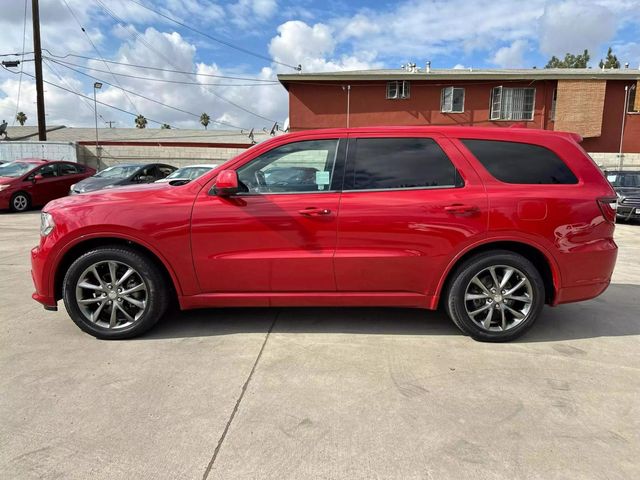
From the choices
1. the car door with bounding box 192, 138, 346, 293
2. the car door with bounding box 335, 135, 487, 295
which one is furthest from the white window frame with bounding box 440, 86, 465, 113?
the car door with bounding box 192, 138, 346, 293

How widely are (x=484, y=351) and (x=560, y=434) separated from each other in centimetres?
110

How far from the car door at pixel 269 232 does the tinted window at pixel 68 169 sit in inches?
503

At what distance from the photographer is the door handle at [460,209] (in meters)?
3.59

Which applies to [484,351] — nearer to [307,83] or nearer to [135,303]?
[135,303]

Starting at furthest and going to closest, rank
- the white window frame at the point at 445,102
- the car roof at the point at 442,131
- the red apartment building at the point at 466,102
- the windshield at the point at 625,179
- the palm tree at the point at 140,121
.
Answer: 1. the palm tree at the point at 140,121
2. the white window frame at the point at 445,102
3. the red apartment building at the point at 466,102
4. the windshield at the point at 625,179
5. the car roof at the point at 442,131

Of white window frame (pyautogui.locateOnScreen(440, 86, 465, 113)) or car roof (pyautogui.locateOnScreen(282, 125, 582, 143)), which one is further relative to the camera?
white window frame (pyautogui.locateOnScreen(440, 86, 465, 113))

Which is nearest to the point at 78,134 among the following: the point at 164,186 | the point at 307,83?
the point at 307,83

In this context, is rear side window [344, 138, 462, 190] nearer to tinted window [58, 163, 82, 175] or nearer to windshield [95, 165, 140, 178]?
windshield [95, 165, 140, 178]

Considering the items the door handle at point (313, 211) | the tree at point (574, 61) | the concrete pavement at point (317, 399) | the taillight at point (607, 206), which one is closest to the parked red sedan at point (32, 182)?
the concrete pavement at point (317, 399)

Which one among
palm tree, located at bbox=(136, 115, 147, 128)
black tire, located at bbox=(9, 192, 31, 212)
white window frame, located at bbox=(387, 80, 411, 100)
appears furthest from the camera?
palm tree, located at bbox=(136, 115, 147, 128)

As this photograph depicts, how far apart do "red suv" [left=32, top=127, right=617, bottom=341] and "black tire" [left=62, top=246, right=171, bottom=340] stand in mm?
10

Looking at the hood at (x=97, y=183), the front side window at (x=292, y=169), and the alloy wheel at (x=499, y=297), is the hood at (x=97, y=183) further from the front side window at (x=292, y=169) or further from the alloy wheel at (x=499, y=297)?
the alloy wheel at (x=499, y=297)

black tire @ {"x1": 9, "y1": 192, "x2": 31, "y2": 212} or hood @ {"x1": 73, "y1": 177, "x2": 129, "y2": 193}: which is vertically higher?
hood @ {"x1": 73, "y1": 177, "x2": 129, "y2": 193}

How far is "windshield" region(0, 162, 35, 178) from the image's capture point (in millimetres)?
12867
